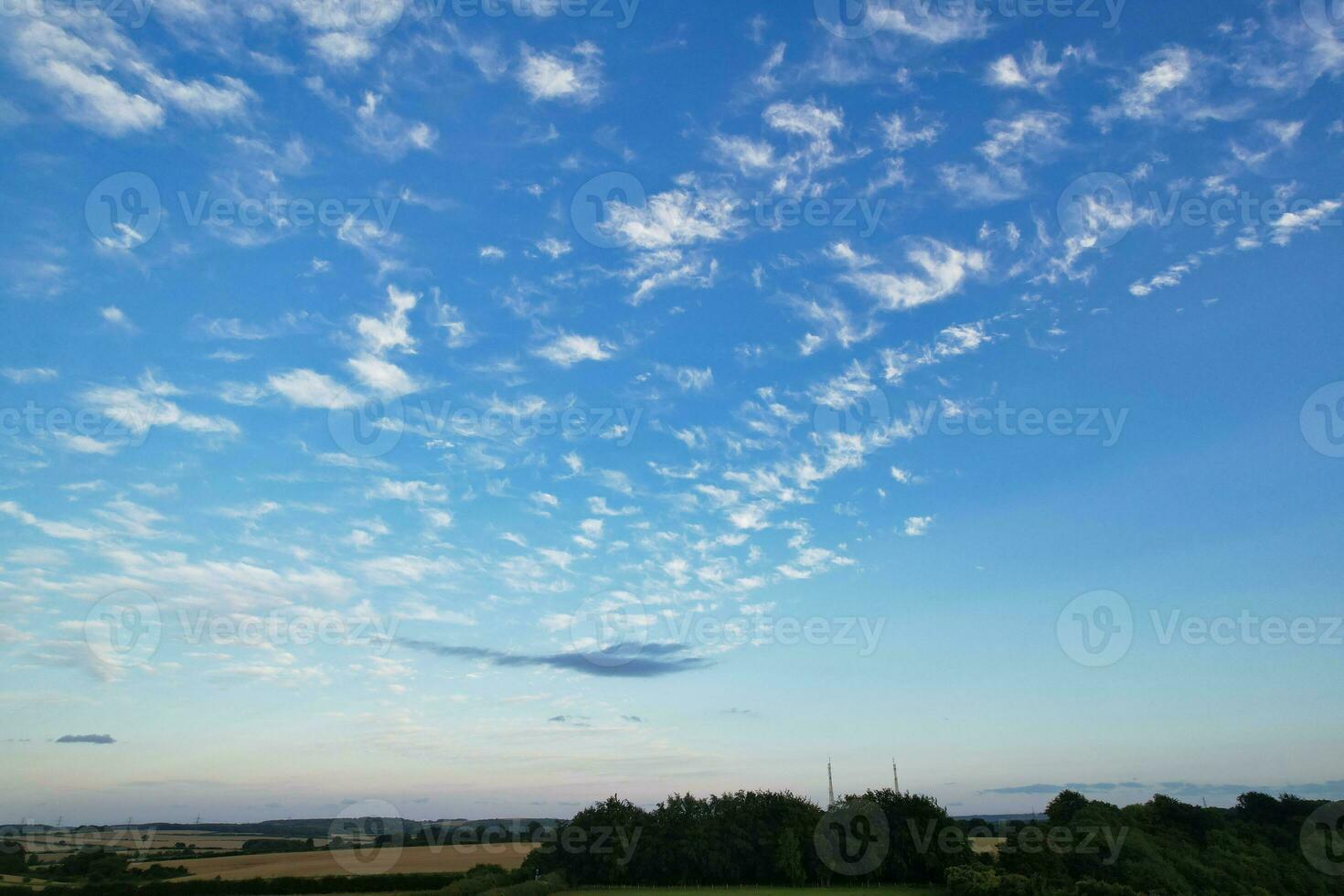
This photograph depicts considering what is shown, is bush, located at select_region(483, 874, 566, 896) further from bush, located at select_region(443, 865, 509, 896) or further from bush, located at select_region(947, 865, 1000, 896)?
bush, located at select_region(947, 865, 1000, 896)

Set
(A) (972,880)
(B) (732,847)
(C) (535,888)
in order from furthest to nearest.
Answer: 1. (B) (732,847)
2. (C) (535,888)
3. (A) (972,880)

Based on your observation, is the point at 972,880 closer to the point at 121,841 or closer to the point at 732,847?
the point at 732,847

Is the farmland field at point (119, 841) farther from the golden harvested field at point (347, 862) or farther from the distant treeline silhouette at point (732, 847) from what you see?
the distant treeline silhouette at point (732, 847)

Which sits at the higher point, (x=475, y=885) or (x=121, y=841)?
(x=475, y=885)

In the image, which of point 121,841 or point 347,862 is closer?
point 347,862

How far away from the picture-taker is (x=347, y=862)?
338 feet

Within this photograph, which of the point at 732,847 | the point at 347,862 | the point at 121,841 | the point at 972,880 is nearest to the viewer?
the point at 972,880

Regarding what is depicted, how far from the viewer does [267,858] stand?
110812 mm

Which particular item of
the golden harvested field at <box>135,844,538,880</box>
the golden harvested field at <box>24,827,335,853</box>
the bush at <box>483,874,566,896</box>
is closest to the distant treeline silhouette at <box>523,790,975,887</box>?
the bush at <box>483,874,566,896</box>

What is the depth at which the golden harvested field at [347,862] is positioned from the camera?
91.5 m

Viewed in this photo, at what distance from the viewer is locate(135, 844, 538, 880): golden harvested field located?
300 ft

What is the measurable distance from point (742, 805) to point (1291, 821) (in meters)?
69.0

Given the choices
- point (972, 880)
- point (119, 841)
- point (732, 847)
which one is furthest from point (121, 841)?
point (972, 880)

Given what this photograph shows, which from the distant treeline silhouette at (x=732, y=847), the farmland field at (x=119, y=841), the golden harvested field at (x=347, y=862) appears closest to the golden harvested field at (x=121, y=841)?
the farmland field at (x=119, y=841)
